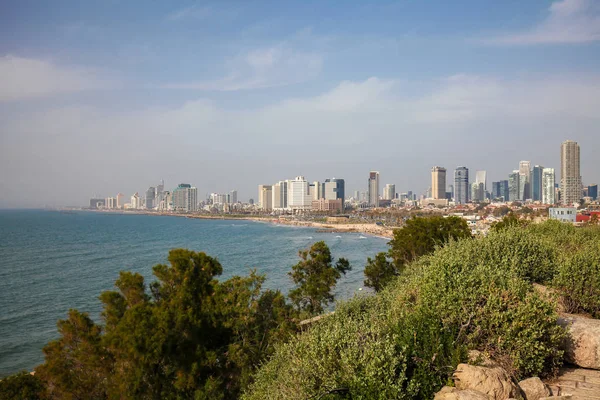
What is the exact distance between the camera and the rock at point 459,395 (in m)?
5.14

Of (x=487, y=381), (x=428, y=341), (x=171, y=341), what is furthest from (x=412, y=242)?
(x=487, y=381)

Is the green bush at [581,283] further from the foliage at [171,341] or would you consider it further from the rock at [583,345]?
the foliage at [171,341]

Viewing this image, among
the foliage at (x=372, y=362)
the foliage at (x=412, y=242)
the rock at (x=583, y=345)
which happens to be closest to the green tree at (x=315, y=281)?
the foliage at (x=412, y=242)

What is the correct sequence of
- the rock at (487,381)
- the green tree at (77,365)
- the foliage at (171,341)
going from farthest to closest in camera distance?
the green tree at (77,365) → the foliage at (171,341) → the rock at (487,381)

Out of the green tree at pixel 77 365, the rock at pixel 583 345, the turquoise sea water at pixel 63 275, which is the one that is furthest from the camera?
the turquoise sea water at pixel 63 275

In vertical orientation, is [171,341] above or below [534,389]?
below

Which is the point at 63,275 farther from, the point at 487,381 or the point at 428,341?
the point at 487,381

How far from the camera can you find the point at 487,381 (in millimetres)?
5562

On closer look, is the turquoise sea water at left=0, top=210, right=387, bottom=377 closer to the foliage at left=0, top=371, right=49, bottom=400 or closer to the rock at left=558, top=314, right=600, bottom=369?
the foliage at left=0, top=371, right=49, bottom=400

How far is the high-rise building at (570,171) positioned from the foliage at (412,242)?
155m

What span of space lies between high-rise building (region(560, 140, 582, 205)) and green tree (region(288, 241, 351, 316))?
16176cm

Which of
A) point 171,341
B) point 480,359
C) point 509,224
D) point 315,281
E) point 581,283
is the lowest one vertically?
point 171,341

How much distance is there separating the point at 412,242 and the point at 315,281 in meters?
6.62

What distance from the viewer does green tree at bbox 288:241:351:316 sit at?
17375mm
